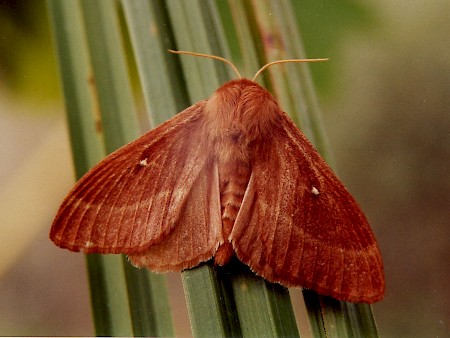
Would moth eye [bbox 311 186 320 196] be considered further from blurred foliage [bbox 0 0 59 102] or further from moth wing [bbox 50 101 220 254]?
blurred foliage [bbox 0 0 59 102]

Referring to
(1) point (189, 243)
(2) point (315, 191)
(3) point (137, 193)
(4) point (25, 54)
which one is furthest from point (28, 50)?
(2) point (315, 191)

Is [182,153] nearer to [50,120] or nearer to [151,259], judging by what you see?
[151,259]

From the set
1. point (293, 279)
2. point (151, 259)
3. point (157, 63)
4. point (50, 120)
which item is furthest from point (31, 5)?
point (293, 279)

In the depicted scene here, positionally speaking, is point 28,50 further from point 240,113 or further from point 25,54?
point 240,113

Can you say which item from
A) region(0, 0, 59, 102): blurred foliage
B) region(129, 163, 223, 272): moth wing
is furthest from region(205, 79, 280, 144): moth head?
region(0, 0, 59, 102): blurred foliage

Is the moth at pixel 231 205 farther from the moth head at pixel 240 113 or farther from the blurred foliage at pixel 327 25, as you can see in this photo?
the blurred foliage at pixel 327 25

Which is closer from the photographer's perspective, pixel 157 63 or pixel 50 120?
pixel 157 63
